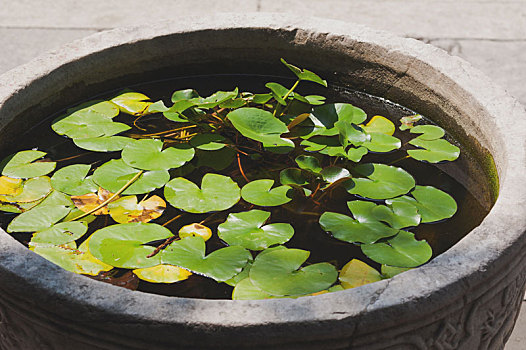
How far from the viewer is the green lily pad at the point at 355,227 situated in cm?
117

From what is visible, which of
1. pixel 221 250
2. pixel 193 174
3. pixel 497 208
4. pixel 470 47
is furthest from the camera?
pixel 470 47

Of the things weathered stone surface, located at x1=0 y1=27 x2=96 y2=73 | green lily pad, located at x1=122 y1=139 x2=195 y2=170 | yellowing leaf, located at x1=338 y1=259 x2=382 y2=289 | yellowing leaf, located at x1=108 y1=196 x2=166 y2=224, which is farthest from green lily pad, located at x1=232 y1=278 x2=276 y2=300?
weathered stone surface, located at x1=0 y1=27 x2=96 y2=73

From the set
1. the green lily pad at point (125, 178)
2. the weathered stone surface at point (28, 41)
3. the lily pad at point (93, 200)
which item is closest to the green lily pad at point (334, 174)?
the green lily pad at point (125, 178)

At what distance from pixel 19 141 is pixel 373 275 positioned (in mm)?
821

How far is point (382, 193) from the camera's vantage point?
1290mm

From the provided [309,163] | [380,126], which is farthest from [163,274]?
[380,126]

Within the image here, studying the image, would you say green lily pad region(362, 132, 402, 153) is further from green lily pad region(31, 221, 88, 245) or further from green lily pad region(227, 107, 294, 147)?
green lily pad region(31, 221, 88, 245)

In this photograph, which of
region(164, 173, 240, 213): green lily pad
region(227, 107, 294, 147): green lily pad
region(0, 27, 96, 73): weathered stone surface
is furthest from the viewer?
region(0, 27, 96, 73): weathered stone surface

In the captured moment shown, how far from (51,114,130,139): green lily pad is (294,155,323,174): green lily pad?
413 mm

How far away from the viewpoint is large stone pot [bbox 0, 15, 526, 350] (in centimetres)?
84

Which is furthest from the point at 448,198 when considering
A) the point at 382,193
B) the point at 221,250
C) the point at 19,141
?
the point at 19,141

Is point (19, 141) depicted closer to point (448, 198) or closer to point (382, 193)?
point (382, 193)

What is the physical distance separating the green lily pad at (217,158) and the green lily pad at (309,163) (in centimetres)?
16

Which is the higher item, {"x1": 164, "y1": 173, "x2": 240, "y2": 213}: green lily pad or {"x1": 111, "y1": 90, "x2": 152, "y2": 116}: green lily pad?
{"x1": 111, "y1": 90, "x2": 152, "y2": 116}: green lily pad
